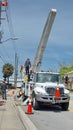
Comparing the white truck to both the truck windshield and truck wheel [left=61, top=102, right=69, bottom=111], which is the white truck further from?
the truck windshield

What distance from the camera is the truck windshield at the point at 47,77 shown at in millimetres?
25625

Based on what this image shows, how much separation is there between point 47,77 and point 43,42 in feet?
14.7

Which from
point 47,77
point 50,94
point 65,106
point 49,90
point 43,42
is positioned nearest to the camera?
point 50,94

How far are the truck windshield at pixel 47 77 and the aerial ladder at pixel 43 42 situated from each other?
134 inches

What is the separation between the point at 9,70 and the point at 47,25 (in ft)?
277

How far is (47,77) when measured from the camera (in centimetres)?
2573

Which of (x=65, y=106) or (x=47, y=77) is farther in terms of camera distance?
(x=47, y=77)

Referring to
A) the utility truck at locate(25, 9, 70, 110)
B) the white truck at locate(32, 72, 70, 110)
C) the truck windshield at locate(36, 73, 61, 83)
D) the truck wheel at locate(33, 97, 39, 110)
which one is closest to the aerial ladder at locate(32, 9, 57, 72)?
the utility truck at locate(25, 9, 70, 110)

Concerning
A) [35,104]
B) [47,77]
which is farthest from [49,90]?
[47,77]

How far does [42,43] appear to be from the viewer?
29578mm

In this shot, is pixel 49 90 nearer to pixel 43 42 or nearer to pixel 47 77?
pixel 47 77

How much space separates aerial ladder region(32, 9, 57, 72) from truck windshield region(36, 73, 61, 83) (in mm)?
3402

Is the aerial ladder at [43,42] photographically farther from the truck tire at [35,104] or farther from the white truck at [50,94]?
the truck tire at [35,104]

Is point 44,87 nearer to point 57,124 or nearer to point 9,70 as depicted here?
point 57,124
